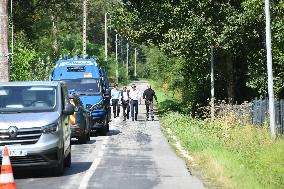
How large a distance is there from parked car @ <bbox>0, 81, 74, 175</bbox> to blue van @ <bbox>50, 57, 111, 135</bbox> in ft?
29.0

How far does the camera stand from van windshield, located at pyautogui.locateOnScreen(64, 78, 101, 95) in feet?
76.2

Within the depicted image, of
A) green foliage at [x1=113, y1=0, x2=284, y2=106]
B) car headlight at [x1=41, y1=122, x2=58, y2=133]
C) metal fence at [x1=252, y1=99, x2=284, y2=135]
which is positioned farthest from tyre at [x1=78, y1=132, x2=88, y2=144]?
green foliage at [x1=113, y1=0, x2=284, y2=106]

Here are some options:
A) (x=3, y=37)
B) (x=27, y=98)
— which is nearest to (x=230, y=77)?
(x=3, y=37)

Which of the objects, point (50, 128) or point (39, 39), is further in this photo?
point (39, 39)

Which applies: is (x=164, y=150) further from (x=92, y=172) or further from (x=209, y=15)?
(x=209, y=15)

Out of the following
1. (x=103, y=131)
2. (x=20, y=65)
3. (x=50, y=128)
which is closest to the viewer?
(x=50, y=128)

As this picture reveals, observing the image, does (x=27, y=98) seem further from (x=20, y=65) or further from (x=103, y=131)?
(x=20, y=65)

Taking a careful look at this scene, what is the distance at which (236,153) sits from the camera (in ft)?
54.6

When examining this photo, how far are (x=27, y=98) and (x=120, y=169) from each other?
8.18 ft

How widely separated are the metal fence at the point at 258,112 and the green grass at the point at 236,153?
1005 mm

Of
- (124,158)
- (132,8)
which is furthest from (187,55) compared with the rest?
(124,158)

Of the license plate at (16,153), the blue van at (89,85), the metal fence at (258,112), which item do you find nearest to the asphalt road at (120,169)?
the license plate at (16,153)

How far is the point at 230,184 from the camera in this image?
1129 cm

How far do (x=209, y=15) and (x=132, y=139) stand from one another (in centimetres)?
1108
